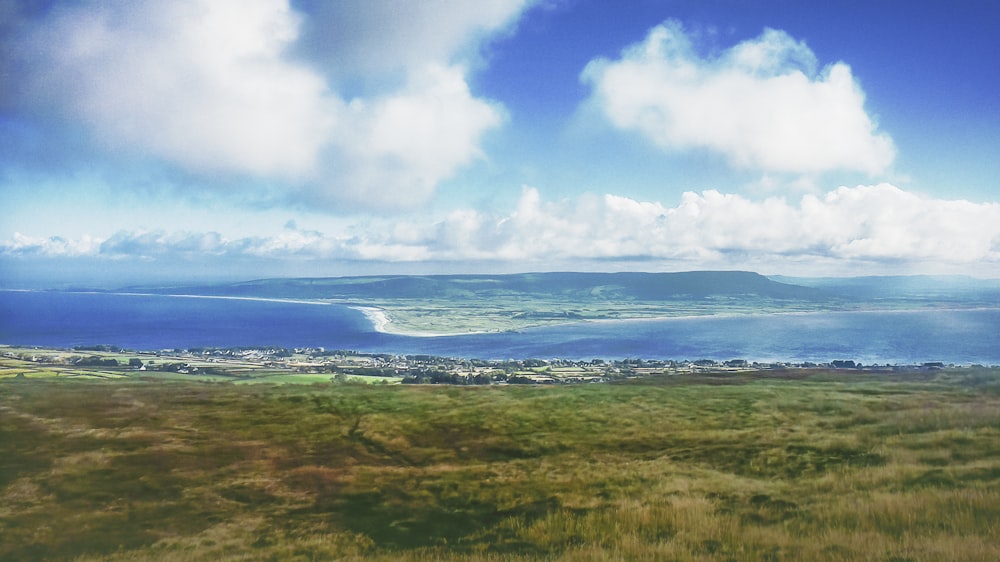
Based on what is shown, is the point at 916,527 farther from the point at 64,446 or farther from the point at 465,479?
the point at 64,446

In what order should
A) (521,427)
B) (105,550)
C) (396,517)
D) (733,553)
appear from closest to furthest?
1. (733,553)
2. (105,550)
3. (396,517)
4. (521,427)

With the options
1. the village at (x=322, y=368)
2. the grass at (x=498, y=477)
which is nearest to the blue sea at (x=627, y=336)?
the village at (x=322, y=368)

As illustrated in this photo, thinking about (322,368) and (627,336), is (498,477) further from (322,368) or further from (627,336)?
(627,336)

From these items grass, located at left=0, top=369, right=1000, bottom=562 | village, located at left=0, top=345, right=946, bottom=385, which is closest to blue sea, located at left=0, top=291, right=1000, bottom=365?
village, located at left=0, top=345, right=946, bottom=385

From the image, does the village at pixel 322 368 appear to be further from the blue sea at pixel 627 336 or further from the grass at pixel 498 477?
the blue sea at pixel 627 336

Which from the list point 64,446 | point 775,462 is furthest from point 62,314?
point 775,462

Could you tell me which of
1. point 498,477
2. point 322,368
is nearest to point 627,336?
point 322,368
